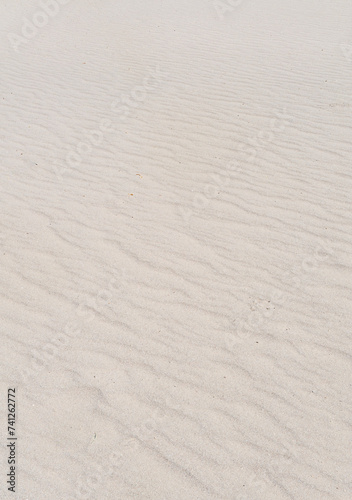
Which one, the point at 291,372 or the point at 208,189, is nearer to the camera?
the point at 291,372

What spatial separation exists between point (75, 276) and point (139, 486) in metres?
1.71

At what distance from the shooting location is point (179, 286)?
3.47 meters

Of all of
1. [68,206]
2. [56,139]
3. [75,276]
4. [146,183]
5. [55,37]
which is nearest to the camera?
[75,276]

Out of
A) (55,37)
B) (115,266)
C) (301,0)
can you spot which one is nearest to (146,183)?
(115,266)

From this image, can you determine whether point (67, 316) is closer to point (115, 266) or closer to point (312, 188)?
point (115, 266)

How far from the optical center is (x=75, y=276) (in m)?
3.60

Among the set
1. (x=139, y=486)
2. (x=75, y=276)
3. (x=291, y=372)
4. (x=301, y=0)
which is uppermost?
(x=301, y=0)

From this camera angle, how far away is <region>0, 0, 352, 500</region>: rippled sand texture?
2.48m

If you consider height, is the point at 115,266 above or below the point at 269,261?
below

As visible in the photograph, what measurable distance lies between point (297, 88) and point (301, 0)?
703 cm

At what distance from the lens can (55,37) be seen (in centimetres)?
988

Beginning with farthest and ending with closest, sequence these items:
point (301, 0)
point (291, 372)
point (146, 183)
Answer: point (301, 0)
point (146, 183)
point (291, 372)

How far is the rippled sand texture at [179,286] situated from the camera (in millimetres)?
2479

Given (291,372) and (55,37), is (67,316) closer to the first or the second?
(291,372)
